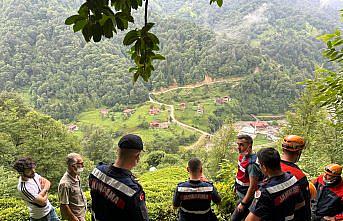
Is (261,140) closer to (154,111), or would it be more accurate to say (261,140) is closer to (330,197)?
(154,111)

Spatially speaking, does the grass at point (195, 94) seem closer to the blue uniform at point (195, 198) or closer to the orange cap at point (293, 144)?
the blue uniform at point (195, 198)

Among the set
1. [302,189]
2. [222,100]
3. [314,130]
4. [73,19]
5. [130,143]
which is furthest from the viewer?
[222,100]

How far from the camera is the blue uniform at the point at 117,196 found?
78.7 inches

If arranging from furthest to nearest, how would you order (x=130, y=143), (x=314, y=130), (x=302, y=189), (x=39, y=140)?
(x=39, y=140) → (x=314, y=130) → (x=302, y=189) → (x=130, y=143)

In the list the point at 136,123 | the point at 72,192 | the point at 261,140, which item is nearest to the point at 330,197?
the point at 72,192

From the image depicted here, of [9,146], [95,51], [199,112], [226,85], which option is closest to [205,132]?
[199,112]

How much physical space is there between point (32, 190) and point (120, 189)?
1736 millimetres

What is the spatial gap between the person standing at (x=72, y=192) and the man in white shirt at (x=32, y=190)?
357mm

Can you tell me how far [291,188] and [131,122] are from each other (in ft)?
186

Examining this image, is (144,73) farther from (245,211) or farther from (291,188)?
(245,211)

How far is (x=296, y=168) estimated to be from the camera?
8.48 feet

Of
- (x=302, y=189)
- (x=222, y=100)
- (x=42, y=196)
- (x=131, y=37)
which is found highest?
(x=222, y=100)

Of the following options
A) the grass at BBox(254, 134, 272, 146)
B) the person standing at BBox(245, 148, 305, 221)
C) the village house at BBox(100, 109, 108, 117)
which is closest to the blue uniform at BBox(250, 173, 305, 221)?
the person standing at BBox(245, 148, 305, 221)

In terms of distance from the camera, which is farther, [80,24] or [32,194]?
[32,194]
